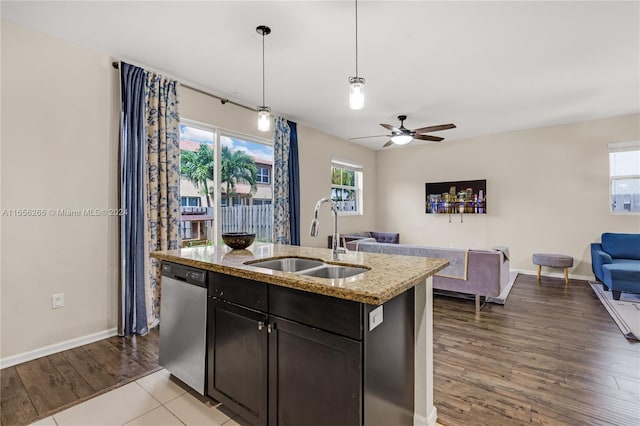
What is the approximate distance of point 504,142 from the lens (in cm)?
614

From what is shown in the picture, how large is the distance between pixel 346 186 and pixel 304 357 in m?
5.77

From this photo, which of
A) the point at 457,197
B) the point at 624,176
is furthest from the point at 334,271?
the point at 624,176

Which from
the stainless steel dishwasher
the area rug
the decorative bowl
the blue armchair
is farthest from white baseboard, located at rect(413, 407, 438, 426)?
the blue armchair

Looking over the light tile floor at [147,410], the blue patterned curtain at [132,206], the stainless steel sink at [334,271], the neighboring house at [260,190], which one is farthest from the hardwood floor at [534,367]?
the neighboring house at [260,190]

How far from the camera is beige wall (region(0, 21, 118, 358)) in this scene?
98.1 inches

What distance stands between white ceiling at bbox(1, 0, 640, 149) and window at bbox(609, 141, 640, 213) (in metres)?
0.98

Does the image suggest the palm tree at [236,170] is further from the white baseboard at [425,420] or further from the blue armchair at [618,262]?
the blue armchair at [618,262]

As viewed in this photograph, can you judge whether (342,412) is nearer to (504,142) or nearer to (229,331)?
(229,331)

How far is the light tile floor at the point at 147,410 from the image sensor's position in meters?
1.83

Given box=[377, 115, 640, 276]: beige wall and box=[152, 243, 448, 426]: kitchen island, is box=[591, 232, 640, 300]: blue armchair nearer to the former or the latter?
box=[377, 115, 640, 276]: beige wall

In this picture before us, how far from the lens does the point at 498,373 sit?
2.36 metres

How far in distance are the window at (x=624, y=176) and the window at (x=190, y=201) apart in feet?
21.9

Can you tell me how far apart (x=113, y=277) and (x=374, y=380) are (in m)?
2.89

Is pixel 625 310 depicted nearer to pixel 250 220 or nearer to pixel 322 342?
pixel 322 342
